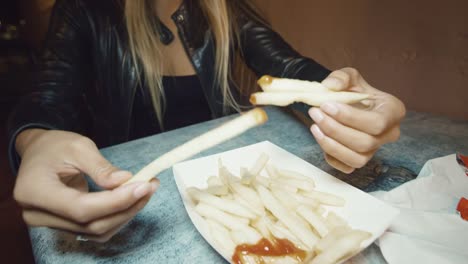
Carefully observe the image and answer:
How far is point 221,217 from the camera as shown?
1.52 feet

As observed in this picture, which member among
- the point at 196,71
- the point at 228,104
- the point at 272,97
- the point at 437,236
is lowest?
the point at 228,104

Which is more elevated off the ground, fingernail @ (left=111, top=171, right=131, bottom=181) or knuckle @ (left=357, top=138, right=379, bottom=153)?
knuckle @ (left=357, top=138, right=379, bottom=153)

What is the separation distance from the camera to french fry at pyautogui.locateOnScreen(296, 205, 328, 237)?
0.45 m

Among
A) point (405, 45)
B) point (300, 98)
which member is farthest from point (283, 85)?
point (405, 45)

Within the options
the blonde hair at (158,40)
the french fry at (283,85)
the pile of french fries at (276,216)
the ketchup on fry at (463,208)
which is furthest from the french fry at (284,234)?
the blonde hair at (158,40)

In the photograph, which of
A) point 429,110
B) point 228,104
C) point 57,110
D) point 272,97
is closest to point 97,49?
point 57,110

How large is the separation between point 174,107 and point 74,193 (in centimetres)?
80

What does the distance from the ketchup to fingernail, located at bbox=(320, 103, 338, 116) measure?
0.21 metres

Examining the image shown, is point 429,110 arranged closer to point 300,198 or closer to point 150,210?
point 300,198

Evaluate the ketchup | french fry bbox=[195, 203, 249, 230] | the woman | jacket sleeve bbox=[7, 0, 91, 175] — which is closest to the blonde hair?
the woman

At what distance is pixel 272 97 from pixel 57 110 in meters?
0.65

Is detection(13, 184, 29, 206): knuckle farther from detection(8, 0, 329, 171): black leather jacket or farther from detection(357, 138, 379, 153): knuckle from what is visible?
detection(357, 138, 379, 153): knuckle

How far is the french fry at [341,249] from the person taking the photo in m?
0.37

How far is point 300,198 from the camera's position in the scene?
52 centimetres
